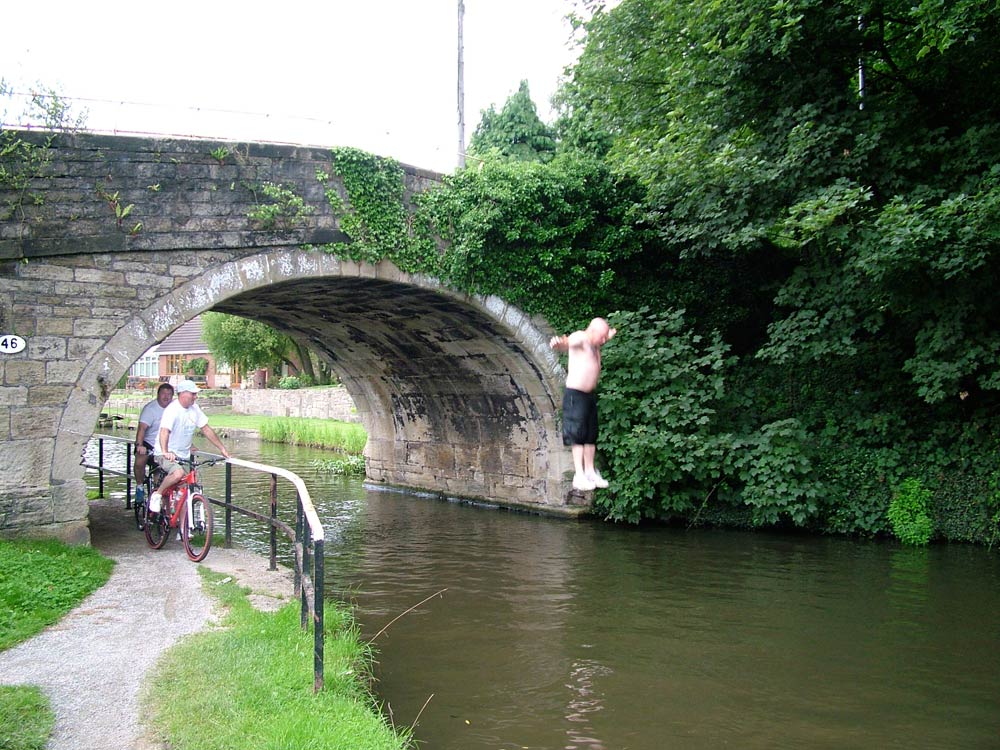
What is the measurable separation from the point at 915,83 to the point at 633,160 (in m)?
3.35

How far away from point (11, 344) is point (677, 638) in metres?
6.65

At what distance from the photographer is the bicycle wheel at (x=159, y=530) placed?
838 cm

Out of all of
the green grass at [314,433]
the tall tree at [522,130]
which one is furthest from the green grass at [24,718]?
the tall tree at [522,130]

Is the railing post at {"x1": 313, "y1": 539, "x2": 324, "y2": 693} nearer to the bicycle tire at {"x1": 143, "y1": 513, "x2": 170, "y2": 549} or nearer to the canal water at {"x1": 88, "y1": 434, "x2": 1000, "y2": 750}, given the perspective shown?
the canal water at {"x1": 88, "y1": 434, "x2": 1000, "y2": 750}

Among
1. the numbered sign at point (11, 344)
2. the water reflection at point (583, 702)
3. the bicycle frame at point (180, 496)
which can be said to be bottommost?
the water reflection at point (583, 702)

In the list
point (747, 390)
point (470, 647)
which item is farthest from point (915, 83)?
point (470, 647)

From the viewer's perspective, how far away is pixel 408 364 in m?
14.8

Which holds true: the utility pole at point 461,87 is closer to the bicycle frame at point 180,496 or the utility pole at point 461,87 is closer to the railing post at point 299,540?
the bicycle frame at point 180,496

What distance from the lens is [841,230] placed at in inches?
367

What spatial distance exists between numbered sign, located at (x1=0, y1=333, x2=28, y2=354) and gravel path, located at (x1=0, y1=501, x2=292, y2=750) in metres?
2.09

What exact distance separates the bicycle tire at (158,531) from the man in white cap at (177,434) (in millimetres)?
108

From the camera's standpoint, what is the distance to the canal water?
5.20 m

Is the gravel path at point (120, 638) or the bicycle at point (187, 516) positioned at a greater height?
the bicycle at point (187, 516)

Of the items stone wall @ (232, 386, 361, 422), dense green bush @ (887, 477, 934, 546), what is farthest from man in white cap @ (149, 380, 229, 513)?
stone wall @ (232, 386, 361, 422)
